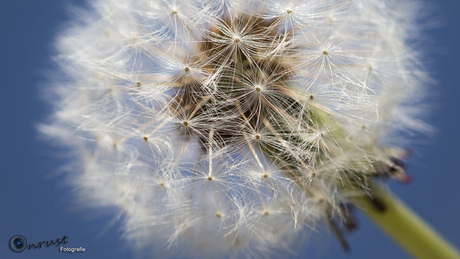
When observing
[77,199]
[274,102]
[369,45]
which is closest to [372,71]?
[369,45]

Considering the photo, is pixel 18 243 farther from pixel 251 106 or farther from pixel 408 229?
pixel 408 229

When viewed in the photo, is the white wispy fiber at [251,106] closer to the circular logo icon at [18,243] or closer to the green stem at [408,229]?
the green stem at [408,229]

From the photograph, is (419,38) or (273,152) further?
(419,38)

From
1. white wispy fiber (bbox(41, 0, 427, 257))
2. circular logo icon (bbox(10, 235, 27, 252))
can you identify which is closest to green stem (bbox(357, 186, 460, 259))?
white wispy fiber (bbox(41, 0, 427, 257))

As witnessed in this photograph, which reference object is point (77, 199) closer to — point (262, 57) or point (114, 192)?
point (114, 192)

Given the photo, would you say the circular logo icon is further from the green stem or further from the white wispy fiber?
the green stem

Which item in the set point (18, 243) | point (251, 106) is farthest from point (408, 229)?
point (18, 243)
